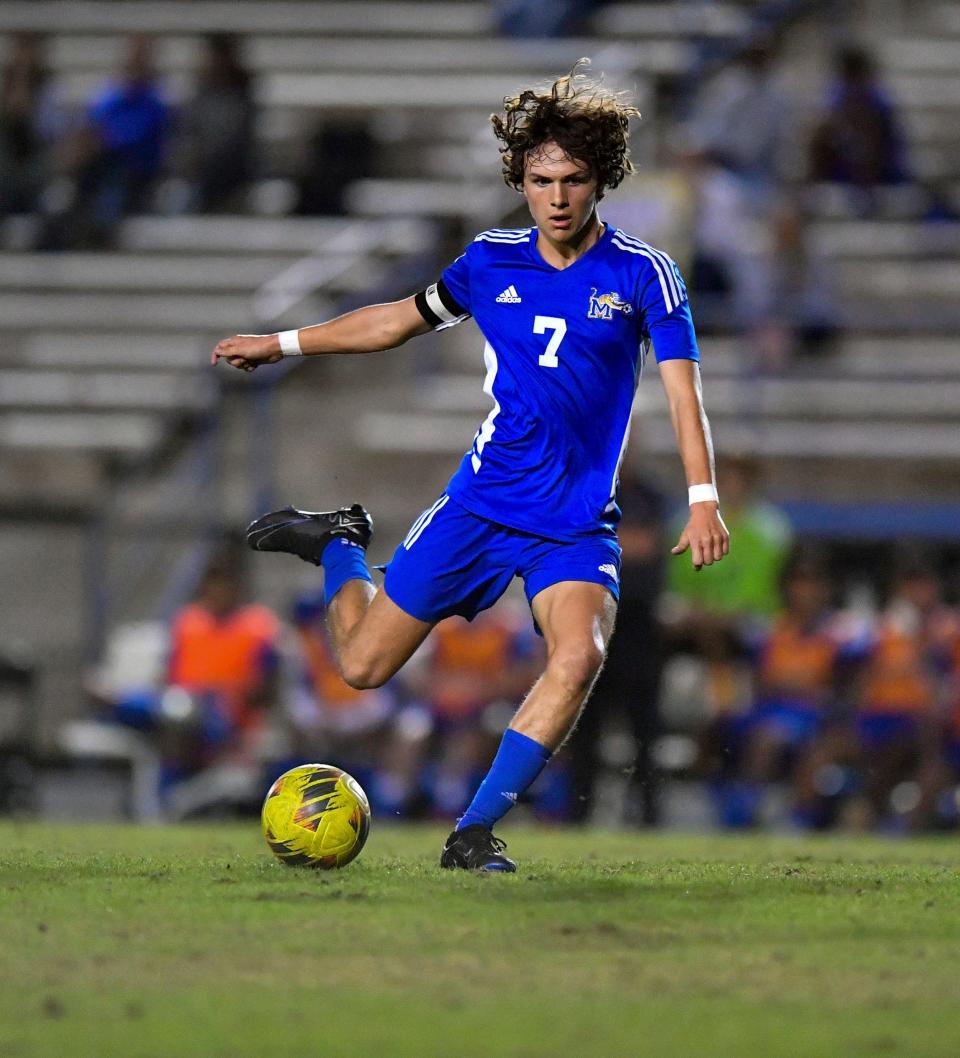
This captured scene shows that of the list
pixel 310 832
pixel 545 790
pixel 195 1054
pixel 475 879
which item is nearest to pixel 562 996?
pixel 195 1054

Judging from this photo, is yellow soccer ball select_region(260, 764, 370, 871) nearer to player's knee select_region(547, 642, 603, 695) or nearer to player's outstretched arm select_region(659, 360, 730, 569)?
player's knee select_region(547, 642, 603, 695)

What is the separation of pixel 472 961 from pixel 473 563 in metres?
2.16

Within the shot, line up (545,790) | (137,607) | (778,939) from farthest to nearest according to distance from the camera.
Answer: (137,607), (545,790), (778,939)

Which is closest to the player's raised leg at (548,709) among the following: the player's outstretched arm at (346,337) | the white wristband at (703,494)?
the white wristband at (703,494)

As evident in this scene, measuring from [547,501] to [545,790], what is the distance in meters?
5.85

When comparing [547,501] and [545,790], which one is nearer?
[547,501]

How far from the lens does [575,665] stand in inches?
251

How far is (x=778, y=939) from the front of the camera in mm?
5348

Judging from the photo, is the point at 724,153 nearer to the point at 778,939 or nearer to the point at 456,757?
the point at 456,757

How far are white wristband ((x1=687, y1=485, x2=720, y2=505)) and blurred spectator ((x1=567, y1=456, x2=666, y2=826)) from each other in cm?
533

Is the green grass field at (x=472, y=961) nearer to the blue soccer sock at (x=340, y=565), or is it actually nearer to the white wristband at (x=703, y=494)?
the blue soccer sock at (x=340, y=565)

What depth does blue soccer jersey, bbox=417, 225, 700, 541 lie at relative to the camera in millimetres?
6625

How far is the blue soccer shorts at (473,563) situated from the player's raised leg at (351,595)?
0.30 feet

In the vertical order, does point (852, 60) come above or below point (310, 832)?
above
